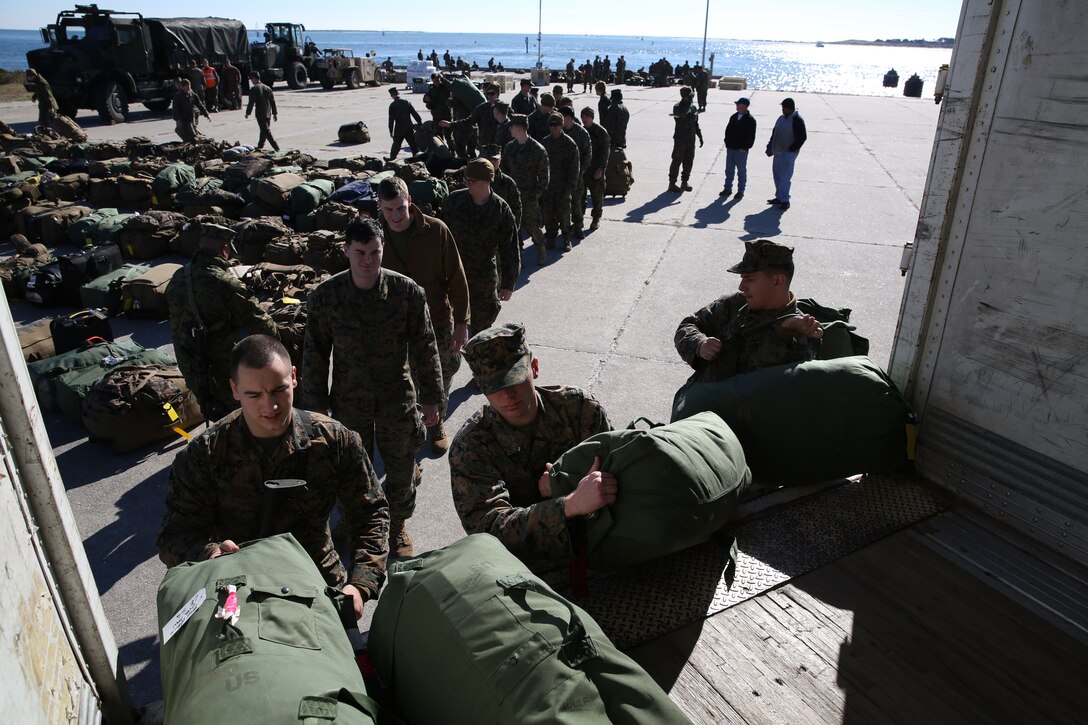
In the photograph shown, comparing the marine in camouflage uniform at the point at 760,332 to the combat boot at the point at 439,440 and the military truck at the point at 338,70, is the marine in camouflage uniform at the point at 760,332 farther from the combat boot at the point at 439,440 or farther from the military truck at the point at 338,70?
the military truck at the point at 338,70

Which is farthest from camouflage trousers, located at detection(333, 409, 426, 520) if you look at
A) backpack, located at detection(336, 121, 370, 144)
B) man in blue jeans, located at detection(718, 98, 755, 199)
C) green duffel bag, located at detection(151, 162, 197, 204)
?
backpack, located at detection(336, 121, 370, 144)

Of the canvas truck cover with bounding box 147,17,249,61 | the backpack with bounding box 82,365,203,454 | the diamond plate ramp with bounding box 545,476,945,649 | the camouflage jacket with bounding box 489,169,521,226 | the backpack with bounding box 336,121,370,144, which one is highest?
the canvas truck cover with bounding box 147,17,249,61

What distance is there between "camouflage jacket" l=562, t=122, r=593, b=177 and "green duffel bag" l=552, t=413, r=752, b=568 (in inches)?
317

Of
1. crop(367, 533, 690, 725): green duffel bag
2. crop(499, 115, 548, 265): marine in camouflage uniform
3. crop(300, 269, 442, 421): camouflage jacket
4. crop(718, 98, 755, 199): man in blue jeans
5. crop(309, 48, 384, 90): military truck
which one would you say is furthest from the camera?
crop(309, 48, 384, 90): military truck

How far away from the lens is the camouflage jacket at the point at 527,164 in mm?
8406

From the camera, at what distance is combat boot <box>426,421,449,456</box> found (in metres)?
5.09

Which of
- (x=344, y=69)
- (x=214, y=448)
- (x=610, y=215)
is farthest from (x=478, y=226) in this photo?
(x=344, y=69)

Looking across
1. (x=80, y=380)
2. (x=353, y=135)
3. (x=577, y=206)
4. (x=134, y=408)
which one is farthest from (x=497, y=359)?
(x=353, y=135)

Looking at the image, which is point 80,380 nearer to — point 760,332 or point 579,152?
point 760,332

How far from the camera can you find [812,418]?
117 inches

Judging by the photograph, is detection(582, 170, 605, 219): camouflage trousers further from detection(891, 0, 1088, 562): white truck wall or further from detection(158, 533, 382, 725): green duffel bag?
detection(158, 533, 382, 725): green duffel bag

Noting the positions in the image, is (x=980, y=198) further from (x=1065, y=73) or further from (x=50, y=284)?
(x=50, y=284)

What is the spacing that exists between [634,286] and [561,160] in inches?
80.6

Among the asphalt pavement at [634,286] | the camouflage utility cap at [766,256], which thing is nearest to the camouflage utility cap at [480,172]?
the asphalt pavement at [634,286]
